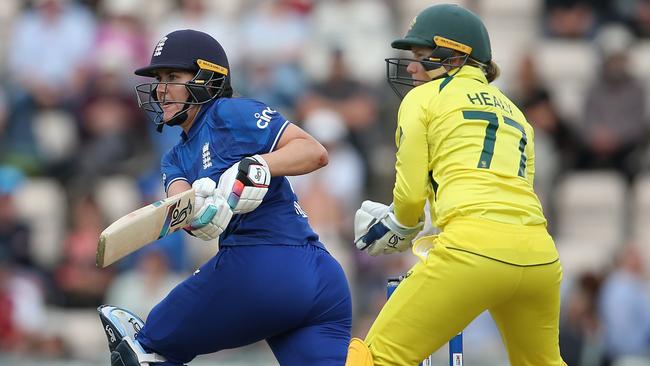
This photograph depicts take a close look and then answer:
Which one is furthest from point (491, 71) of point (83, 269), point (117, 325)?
point (83, 269)

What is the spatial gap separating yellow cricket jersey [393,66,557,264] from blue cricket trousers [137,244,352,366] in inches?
19.6

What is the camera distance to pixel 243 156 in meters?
5.47

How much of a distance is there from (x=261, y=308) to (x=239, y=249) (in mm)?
269

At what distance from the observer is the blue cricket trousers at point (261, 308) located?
546 centimetres

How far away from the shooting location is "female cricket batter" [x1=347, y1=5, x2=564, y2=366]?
17.0 ft

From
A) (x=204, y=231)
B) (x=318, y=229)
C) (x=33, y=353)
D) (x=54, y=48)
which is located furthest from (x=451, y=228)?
(x=54, y=48)

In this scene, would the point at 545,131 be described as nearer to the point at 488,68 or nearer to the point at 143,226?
the point at 488,68

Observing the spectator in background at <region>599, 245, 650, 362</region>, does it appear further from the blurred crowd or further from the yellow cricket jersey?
the yellow cricket jersey

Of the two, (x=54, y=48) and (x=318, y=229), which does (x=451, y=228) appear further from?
(x=54, y=48)

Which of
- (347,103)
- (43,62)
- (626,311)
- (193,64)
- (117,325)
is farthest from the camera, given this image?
(43,62)

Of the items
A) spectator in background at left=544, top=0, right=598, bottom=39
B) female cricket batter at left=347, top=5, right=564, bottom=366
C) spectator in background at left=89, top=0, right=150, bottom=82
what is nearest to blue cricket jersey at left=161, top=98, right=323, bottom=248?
female cricket batter at left=347, top=5, right=564, bottom=366

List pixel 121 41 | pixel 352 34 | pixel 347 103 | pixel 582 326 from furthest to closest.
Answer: pixel 121 41
pixel 352 34
pixel 347 103
pixel 582 326

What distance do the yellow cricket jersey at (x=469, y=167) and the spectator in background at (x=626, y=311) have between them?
463cm

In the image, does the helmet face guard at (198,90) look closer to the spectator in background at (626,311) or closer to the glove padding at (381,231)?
the glove padding at (381,231)
